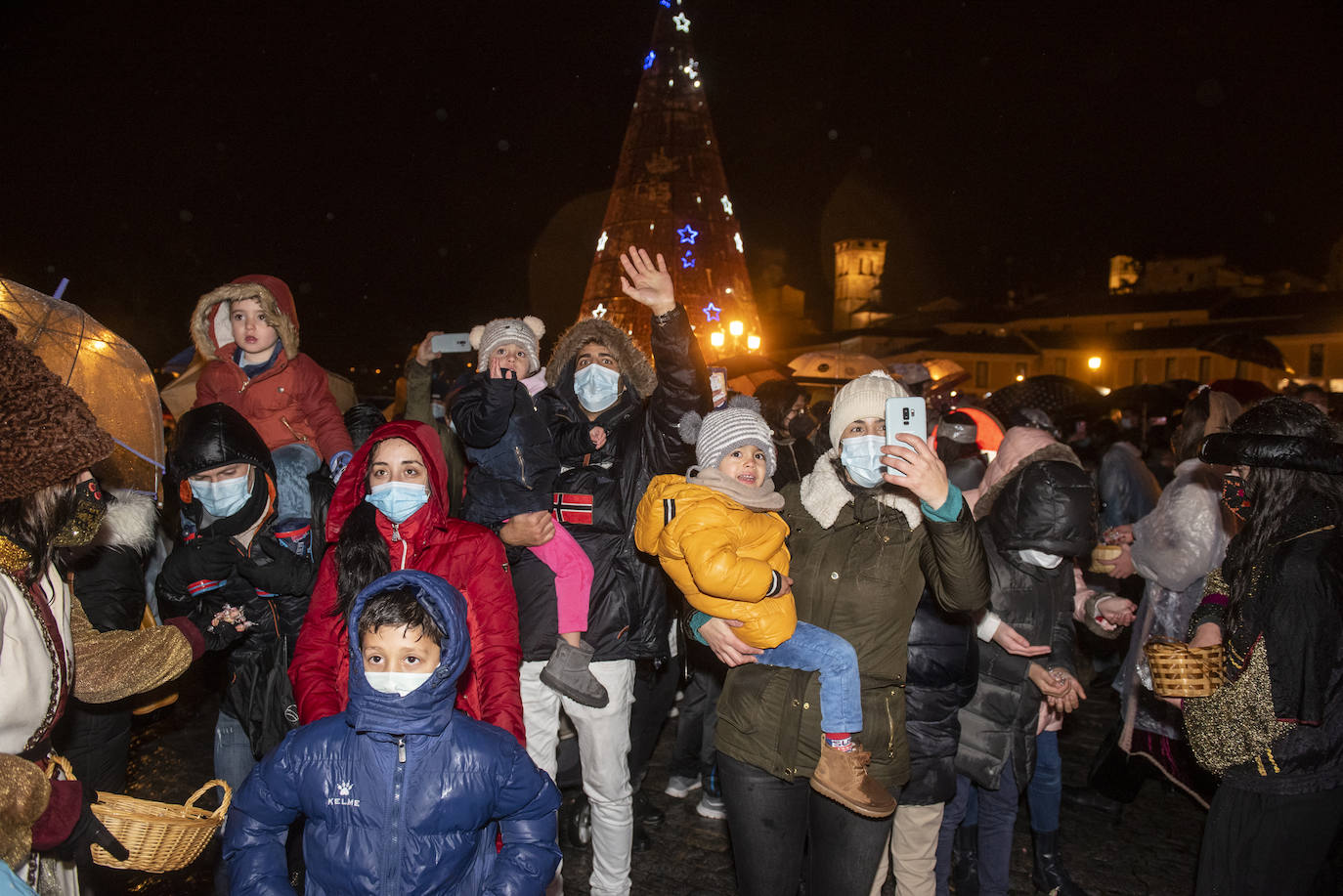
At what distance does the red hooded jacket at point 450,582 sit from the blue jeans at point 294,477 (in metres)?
0.97

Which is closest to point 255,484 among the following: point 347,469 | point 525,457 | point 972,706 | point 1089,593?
point 347,469

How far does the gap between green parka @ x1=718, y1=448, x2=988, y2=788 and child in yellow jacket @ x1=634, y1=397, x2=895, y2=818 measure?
0.08 meters

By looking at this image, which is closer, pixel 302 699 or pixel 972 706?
pixel 302 699

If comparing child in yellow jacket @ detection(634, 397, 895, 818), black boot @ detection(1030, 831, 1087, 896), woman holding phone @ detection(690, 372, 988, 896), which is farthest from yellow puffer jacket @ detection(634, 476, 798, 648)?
black boot @ detection(1030, 831, 1087, 896)

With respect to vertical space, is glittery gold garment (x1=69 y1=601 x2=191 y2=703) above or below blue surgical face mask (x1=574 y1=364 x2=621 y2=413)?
below

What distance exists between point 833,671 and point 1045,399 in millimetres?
8057

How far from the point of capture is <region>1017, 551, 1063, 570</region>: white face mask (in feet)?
12.1

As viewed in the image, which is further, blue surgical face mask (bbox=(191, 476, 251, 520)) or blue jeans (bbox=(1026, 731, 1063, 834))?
blue jeans (bbox=(1026, 731, 1063, 834))

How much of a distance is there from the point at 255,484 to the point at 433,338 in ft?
5.63

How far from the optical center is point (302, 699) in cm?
282

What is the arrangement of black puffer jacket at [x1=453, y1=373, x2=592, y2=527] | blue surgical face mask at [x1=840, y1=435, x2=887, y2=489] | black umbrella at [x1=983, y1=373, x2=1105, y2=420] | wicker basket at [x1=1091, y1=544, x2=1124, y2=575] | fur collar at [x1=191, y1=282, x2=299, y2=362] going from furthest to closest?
black umbrella at [x1=983, y1=373, x2=1105, y2=420] → wicker basket at [x1=1091, y1=544, x2=1124, y2=575] → fur collar at [x1=191, y1=282, x2=299, y2=362] → black puffer jacket at [x1=453, y1=373, x2=592, y2=527] → blue surgical face mask at [x1=840, y1=435, x2=887, y2=489]

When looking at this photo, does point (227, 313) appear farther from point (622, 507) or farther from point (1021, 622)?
point (1021, 622)

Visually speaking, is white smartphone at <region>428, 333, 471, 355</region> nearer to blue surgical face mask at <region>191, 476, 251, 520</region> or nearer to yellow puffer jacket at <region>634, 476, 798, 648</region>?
blue surgical face mask at <region>191, 476, 251, 520</region>

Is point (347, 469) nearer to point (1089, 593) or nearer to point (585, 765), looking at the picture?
point (585, 765)
